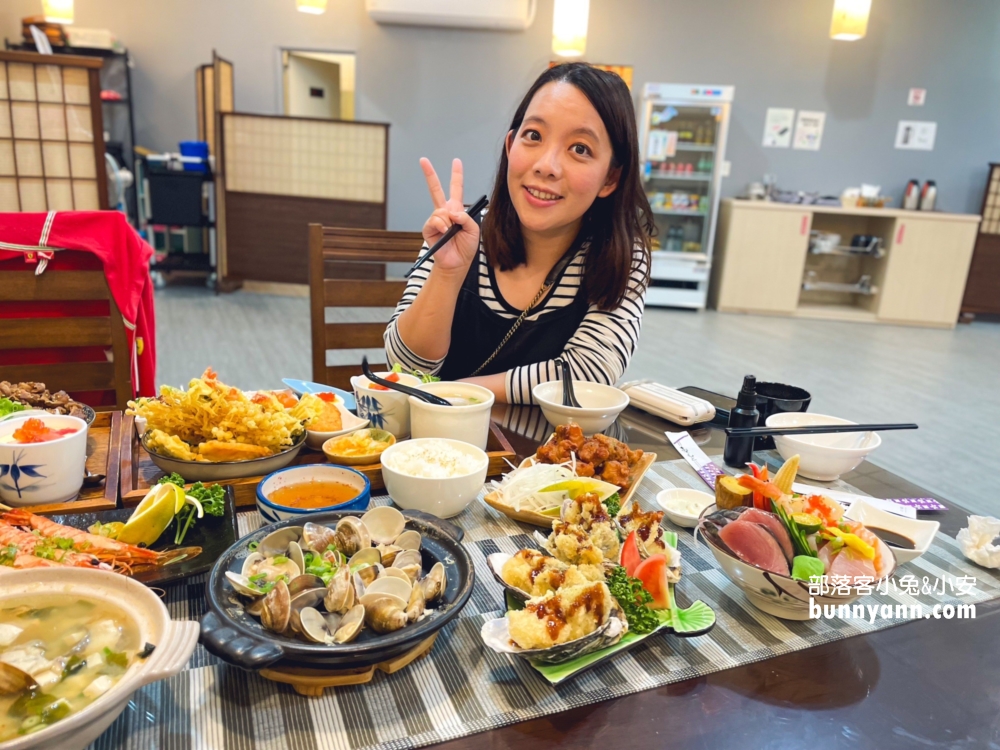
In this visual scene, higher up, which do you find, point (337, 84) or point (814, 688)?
point (337, 84)

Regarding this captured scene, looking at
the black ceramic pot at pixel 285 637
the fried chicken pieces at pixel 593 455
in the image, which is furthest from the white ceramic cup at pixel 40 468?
the fried chicken pieces at pixel 593 455

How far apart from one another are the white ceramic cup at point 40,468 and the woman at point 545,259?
870 millimetres

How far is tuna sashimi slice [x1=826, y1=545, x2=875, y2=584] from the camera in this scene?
811 millimetres

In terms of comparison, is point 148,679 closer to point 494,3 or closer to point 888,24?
point 494,3

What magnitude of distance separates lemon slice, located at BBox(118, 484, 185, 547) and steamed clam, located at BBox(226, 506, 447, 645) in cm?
18

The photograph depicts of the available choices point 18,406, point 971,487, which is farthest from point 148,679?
point 971,487

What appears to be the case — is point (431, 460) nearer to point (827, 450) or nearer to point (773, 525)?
point (773, 525)

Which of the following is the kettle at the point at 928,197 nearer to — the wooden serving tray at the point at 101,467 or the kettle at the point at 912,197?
the kettle at the point at 912,197

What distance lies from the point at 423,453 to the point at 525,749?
1.72 feet

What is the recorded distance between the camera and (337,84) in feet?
27.6

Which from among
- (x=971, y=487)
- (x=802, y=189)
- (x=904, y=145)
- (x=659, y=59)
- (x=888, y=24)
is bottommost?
(x=971, y=487)

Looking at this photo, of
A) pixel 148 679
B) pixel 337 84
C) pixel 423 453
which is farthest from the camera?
pixel 337 84

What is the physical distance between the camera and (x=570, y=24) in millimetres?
5648

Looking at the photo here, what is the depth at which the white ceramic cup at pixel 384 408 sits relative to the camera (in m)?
1.23
